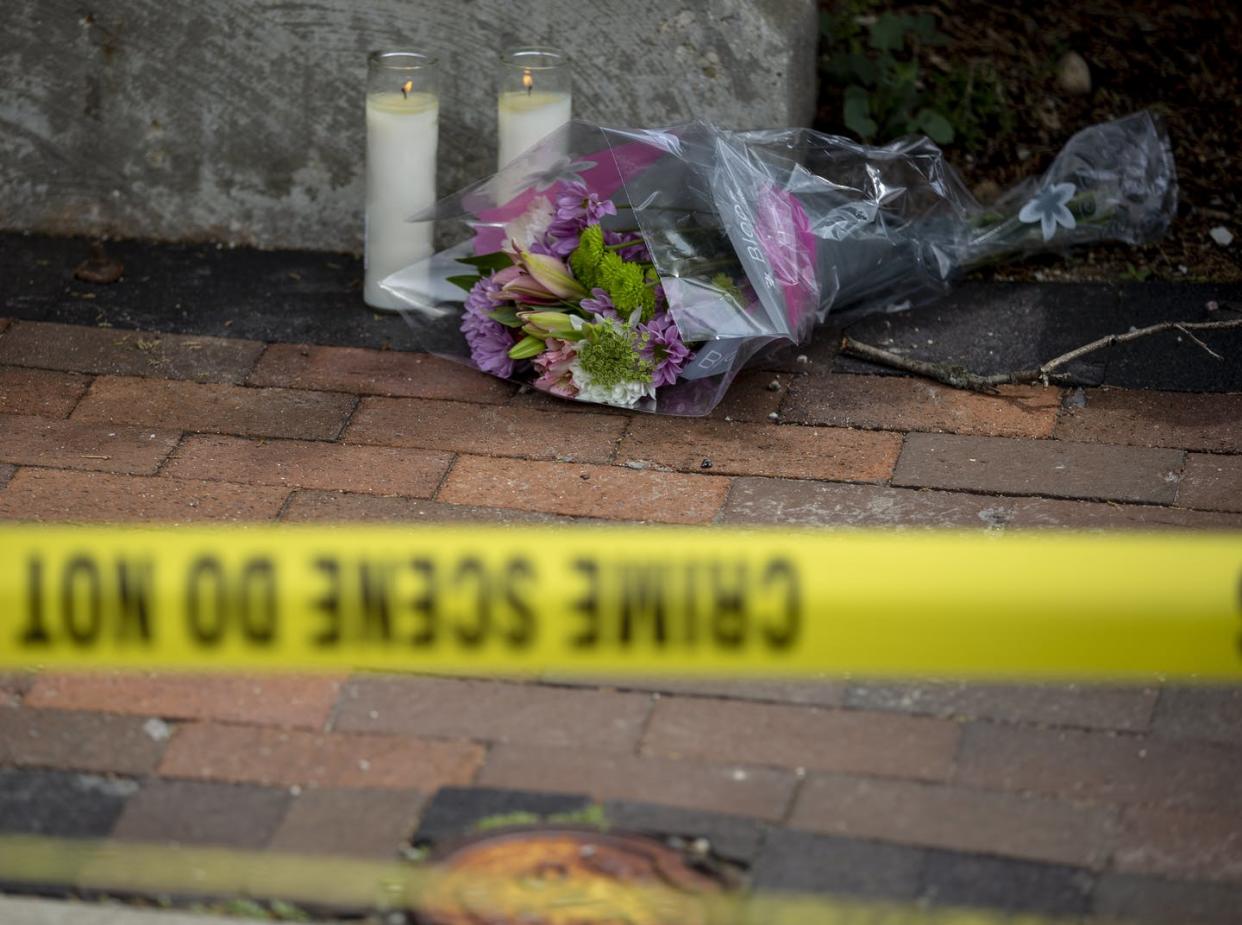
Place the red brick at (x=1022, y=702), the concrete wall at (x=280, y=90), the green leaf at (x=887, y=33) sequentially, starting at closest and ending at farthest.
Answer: the red brick at (x=1022, y=702) → the concrete wall at (x=280, y=90) → the green leaf at (x=887, y=33)

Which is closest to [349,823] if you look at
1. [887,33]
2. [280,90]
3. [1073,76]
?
[280,90]

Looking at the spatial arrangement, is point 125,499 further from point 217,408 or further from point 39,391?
point 39,391

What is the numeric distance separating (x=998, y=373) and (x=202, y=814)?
222 centimetres

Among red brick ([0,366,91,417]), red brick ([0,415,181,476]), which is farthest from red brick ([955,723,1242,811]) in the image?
red brick ([0,366,91,417])

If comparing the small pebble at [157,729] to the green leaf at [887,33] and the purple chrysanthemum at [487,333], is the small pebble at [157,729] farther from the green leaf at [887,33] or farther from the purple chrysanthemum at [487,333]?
the green leaf at [887,33]

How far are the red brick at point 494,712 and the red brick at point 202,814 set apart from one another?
0.23 metres

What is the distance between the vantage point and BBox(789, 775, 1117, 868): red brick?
2443 millimetres

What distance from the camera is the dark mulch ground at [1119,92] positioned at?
4586 mm

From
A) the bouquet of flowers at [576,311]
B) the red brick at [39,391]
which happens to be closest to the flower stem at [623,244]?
the bouquet of flowers at [576,311]

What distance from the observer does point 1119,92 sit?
5.29 metres

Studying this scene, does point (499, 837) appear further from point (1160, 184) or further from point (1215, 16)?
point (1215, 16)

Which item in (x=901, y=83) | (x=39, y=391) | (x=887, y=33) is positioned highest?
(x=887, y=33)

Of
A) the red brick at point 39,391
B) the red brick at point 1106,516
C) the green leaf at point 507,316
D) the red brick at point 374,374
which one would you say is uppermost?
the green leaf at point 507,316

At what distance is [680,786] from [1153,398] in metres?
1.82
